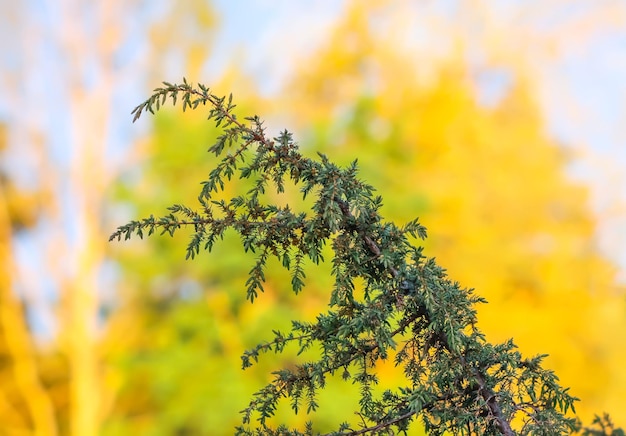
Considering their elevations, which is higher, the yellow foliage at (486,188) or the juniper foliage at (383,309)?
the yellow foliage at (486,188)

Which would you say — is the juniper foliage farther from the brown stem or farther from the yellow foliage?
the yellow foliage

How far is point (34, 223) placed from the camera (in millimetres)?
13484

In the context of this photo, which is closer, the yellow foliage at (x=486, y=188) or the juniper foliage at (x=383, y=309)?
the juniper foliage at (x=383, y=309)

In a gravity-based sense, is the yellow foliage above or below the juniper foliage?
above

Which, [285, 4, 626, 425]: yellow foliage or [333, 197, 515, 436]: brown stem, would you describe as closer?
[333, 197, 515, 436]: brown stem

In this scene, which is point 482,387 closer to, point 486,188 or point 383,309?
point 383,309

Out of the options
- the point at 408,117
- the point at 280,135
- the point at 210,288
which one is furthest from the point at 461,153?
the point at 280,135

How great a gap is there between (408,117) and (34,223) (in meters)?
7.87

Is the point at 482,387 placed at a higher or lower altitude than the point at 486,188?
lower

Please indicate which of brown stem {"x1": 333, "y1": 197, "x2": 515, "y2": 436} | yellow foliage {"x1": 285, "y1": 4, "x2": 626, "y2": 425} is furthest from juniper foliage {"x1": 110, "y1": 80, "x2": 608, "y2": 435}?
yellow foliage {"x1": 285, "y1": 4, "x2": 626, "y2": 425}

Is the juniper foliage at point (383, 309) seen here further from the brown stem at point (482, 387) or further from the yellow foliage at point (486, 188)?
the yellow foliage at point (486, 188)

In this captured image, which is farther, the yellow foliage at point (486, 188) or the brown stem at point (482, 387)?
the yellow foliage at point (486, 188)

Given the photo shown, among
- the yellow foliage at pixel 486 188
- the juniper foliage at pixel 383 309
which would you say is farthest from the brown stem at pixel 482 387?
the yellow foliage at pixel 486 188

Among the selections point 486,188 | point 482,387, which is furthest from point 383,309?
point 486,188
